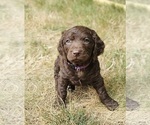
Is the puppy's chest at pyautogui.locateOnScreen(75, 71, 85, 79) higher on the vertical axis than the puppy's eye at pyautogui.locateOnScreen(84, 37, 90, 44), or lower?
lower

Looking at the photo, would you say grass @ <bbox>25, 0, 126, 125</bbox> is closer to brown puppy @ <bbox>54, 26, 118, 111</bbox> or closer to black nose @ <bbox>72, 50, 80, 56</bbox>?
brown puppy @ <bbox>54, 26, 118, 111</bbox>

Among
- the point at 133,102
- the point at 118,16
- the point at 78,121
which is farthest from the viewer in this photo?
the point at 118,16

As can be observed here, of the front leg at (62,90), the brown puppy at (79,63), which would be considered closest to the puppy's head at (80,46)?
the brown puppy at (79,63)

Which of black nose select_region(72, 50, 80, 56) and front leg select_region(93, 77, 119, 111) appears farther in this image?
front leg select_region(93, 77, 119, 111)

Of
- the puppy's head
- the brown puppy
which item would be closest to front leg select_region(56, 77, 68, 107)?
the brown puppy

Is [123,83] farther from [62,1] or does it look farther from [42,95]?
[62,1]

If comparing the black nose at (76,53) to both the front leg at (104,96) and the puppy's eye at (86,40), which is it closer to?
the puppy's eye at (86,40)

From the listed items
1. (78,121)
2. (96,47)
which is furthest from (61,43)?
(78,121)
